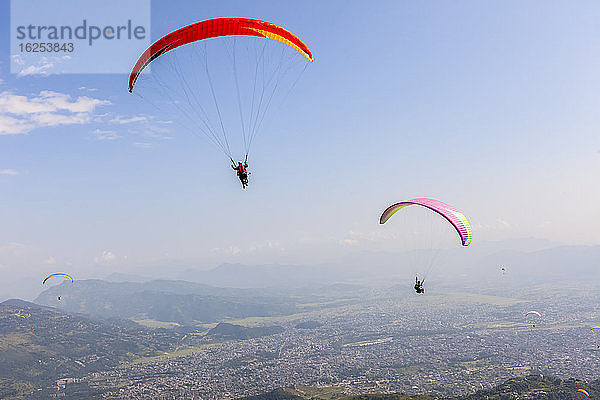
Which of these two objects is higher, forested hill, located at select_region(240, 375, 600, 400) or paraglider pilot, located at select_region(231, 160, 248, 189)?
paraglider pilot, located at select_region(231, 160, 248, 189)

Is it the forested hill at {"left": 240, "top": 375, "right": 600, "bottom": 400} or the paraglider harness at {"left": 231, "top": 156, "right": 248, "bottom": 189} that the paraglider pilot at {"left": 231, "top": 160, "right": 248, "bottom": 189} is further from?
the forested hill at {"left": 240, "top": 375, "right": 600, "bottom": 400}

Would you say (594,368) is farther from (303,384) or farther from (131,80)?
(131,80)

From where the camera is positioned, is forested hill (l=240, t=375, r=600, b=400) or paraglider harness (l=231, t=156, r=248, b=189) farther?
forested hill (l=240, t=375, r=600, b=400)

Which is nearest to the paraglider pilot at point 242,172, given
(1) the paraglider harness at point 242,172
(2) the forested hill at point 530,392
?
(1) the paraglider harness at point 242,172

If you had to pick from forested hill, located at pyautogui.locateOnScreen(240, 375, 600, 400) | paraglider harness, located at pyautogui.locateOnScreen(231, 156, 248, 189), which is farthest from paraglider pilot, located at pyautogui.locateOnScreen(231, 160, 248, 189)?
forested hill, located at pyautogui.locateOnScreen(240, 375, 600, 400)

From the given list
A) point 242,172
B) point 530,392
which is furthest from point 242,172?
point 530,392

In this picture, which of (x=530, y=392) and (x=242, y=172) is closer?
(x=242, y=172)

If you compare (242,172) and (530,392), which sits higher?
(242,172)

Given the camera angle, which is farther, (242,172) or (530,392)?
(530,392)

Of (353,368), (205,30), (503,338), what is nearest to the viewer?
(205,30)

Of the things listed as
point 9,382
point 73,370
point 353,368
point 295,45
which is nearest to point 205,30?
point 295,45

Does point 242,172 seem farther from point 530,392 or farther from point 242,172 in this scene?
point 530,392
